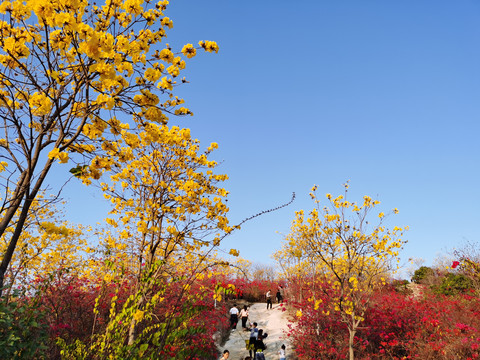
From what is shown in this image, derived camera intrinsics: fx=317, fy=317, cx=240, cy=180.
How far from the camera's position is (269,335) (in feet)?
52.9

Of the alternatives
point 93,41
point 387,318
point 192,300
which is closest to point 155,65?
point 93,41

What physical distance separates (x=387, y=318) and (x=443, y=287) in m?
10.5

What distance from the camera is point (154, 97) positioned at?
344cm

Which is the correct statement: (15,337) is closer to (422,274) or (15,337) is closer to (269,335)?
(269,335)

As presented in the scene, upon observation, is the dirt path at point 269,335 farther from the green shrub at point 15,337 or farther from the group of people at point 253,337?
the green shrub at point 15,337

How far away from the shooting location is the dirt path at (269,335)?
1380 centimetres

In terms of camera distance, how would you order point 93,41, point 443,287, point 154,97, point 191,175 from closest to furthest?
point 93,41
point 154,97
point 191,175
point 443,287

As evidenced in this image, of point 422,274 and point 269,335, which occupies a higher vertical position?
point 422,274

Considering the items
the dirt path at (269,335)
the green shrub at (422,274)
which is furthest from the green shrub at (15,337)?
the green shrub at (422,274)

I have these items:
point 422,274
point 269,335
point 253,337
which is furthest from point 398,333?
point 422,274

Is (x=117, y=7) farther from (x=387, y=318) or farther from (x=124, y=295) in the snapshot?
(x=387, y=318)

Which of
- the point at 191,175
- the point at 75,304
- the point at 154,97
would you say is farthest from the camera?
the point at 75,304

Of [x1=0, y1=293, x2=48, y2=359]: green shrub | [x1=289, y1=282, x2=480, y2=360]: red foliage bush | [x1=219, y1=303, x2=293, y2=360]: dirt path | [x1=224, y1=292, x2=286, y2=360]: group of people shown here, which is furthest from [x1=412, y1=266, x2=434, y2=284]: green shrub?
[x1=0, y1=293, x2=48, y2=359]: green shrub

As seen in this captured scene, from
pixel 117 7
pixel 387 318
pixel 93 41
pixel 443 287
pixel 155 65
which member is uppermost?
pixel 117 7
